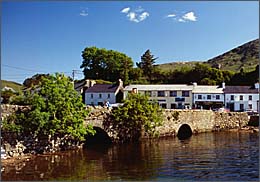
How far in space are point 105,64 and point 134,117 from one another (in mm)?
2290

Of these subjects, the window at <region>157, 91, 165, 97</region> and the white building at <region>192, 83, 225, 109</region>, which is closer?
the window at <region>157, 91, 165, 97</region>

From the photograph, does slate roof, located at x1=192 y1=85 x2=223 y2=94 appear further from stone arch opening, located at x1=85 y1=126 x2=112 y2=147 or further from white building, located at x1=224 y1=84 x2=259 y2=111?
stone arch opening, located at x1=85 y1=126 x2=112 y2=147

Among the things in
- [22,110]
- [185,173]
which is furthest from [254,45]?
[22,110]

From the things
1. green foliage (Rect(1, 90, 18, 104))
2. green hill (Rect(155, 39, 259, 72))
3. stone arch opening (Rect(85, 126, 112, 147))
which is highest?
green hill (Rect(155, 39, 259, 72))

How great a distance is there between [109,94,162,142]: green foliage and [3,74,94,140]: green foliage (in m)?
1.50

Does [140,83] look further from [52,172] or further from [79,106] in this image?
[52,172]

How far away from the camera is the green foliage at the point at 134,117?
898 centimetres

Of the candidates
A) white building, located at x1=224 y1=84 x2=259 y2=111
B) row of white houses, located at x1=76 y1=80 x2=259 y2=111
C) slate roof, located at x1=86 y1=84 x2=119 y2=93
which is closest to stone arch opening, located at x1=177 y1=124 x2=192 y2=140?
row of white houses, located at x1=76 y1=80 x2=259 y2=111

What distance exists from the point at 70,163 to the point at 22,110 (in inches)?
58.4

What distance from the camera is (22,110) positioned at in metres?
7.17

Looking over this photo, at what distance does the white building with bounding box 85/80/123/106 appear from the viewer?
794cm

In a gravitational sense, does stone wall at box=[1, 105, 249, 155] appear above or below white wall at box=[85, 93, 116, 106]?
below

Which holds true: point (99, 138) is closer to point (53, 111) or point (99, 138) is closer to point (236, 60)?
point (53, 111)

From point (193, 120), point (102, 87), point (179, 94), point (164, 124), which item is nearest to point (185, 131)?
point (193, 120)
